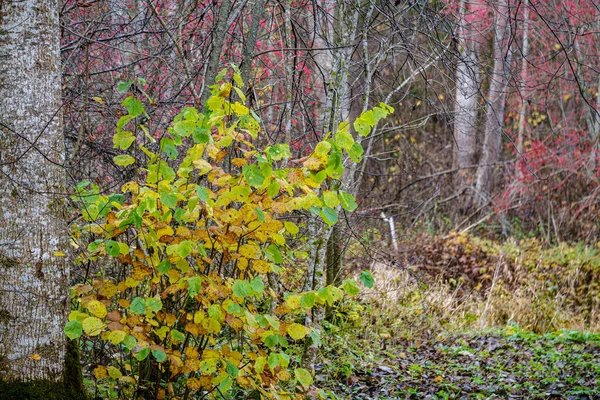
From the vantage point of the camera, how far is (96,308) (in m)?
3.23

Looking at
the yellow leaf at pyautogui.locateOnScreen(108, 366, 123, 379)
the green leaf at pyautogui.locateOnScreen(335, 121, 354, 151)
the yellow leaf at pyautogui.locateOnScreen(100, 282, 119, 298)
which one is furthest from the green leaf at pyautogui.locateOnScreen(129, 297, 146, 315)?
the green leaf at pyautogui.locateOnScreen(335, 121, 354, 151)

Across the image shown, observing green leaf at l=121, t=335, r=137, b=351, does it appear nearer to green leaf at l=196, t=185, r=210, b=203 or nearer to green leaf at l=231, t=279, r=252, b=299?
green leaf at l=231, t=279, r=252, b=299

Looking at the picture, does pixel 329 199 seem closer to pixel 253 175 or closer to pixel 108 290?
pixel 253 175

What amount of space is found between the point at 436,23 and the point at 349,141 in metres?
1.97

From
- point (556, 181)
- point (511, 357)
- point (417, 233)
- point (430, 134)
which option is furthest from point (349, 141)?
point (430, 134)

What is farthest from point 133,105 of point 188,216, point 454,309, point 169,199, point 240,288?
point 454,309

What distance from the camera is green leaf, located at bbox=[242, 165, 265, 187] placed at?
9.76 feet

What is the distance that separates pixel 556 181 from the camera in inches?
535

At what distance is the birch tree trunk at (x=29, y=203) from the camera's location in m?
3.35

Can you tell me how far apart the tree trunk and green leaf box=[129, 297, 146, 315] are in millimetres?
581

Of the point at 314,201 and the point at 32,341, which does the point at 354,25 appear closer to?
the point at 314,201

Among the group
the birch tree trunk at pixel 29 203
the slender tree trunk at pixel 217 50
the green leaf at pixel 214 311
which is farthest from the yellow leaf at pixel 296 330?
the slender tree trunk at pixel 217 50

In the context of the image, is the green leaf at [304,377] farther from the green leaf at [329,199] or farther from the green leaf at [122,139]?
the green leaf at [122,139]

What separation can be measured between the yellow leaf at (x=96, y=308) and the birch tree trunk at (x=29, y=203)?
35cm
